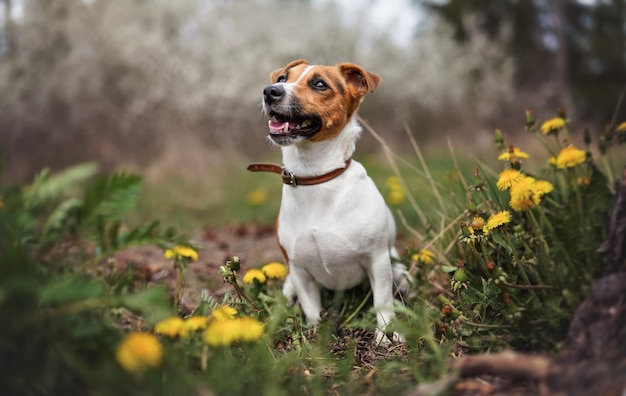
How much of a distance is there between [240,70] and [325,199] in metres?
10.6

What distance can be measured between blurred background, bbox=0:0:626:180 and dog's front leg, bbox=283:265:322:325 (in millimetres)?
4806

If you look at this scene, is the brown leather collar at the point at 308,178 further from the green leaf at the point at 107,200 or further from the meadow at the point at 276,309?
the green leaf at the point at 107,200

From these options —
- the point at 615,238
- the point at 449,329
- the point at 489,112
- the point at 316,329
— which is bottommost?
the point at 489,112

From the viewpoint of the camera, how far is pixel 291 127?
104 inches

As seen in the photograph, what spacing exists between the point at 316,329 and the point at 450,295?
0.71 meters

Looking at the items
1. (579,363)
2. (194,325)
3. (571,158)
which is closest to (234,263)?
(194,325)

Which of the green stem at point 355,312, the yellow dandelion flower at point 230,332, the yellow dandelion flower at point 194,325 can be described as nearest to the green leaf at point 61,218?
the yellow dandelion flower at point 194,325

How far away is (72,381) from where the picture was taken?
1514 millimetres

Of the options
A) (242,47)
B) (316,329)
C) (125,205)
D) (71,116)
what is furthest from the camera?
(242,47)

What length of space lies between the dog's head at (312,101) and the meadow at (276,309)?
0.65m

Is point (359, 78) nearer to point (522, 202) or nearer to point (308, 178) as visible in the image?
point (308, 178)

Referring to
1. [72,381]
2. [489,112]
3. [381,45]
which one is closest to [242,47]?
[381,45]

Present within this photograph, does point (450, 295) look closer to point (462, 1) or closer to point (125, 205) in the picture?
point (125, 205)

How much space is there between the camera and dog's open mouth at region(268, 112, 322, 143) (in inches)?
101
